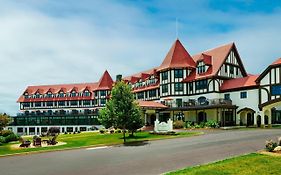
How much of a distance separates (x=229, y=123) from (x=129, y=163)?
105 ft

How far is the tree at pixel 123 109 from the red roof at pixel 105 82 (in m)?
51.5

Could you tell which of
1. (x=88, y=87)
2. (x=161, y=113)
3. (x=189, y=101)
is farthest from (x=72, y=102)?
(x=189, y=101)

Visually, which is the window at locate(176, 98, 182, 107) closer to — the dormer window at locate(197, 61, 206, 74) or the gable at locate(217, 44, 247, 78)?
the dormer window at locate(197, 61, 206, 74)

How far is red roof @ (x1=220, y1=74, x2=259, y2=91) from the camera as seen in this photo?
141ft

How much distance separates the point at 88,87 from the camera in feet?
282

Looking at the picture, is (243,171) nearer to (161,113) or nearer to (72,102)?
(161,113)

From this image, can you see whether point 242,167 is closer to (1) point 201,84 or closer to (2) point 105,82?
(1) point 201,84

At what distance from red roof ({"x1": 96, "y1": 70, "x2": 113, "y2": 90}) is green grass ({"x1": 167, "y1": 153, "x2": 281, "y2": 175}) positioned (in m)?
68.6

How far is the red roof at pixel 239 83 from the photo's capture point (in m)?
43.1

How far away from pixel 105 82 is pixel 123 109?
177 feet

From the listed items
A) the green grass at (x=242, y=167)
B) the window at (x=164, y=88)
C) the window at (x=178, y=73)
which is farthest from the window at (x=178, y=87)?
the green grass at (x=242, y=167)

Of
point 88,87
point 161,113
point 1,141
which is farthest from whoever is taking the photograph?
point 88,87

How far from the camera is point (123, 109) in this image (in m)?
29.0

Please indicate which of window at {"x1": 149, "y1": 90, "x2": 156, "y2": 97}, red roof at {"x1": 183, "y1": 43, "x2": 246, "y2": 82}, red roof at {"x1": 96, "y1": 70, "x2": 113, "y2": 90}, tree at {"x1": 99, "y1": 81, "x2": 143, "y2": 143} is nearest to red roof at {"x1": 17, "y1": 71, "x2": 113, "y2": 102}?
red roof at {"x1": 96, "y1": 70, "x2": 113, "y2": 90}
